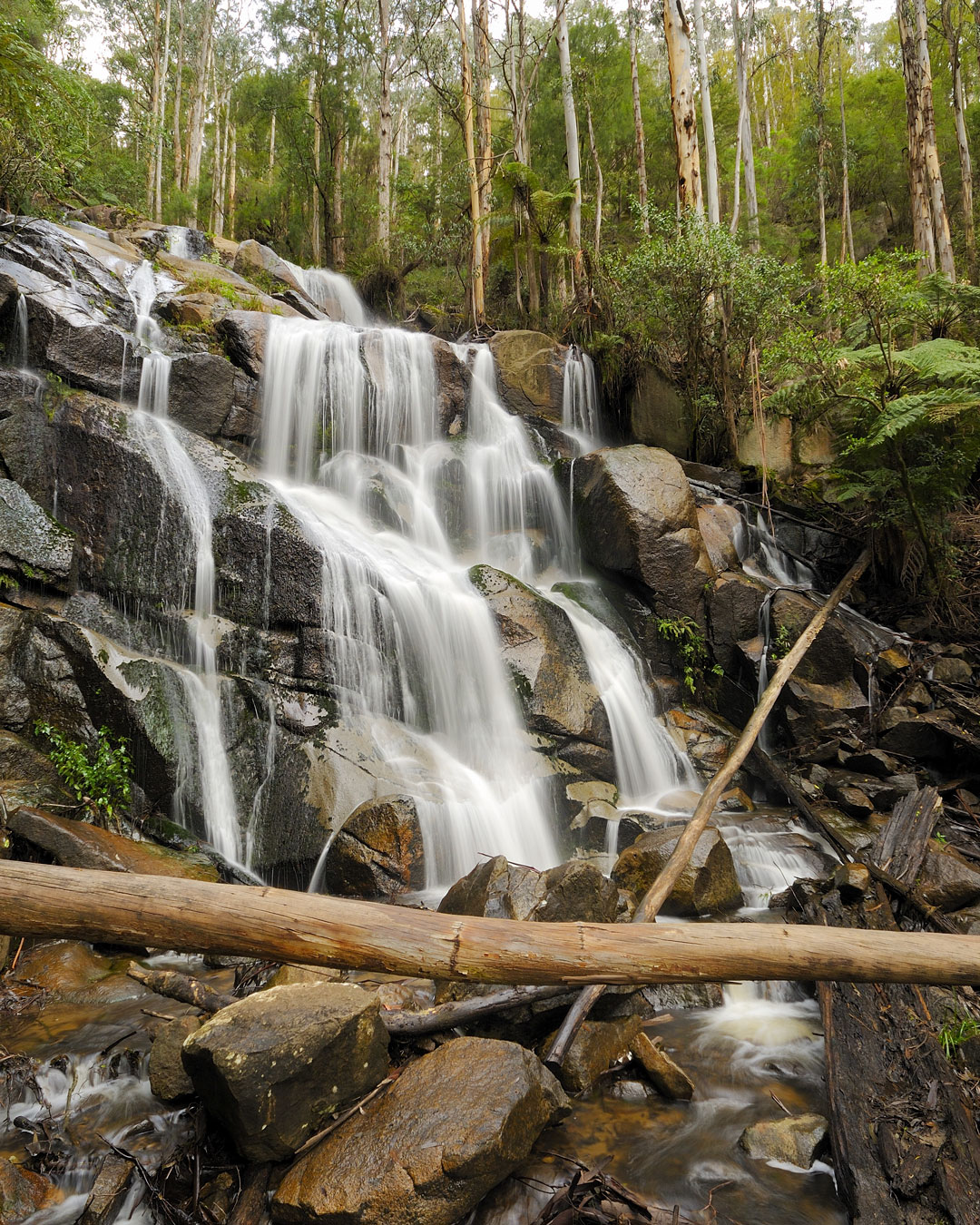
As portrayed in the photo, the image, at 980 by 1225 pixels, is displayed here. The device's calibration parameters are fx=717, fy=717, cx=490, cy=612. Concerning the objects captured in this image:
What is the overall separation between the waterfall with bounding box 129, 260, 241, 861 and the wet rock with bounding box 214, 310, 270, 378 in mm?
1293

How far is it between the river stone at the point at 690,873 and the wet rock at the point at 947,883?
1315 millimetres

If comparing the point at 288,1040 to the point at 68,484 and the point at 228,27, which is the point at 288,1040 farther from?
the point at 228,27

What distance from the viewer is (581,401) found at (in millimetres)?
13469

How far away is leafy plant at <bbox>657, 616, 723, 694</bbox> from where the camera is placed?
30.5 ft

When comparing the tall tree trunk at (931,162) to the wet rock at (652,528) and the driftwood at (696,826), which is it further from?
the wet rock at (652,528)

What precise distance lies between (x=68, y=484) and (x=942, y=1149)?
8.11m

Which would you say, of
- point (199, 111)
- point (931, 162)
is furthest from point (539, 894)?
point (199, 111)

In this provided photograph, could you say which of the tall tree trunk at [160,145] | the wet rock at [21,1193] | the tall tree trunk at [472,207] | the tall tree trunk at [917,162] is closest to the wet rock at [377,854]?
the wet rock at [21,1193]

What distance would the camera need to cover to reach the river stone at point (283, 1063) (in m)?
2.63

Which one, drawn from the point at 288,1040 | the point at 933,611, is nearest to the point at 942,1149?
the point at 288,1040

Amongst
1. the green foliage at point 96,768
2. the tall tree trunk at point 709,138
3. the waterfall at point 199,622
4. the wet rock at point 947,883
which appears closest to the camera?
the wet rock at point 947,883

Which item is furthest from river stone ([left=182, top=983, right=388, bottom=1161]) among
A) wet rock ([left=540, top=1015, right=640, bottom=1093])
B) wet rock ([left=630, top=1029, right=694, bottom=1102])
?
wet rock ([left=630, top=1029, right=694, bottom=1102])

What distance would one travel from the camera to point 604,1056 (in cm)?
358

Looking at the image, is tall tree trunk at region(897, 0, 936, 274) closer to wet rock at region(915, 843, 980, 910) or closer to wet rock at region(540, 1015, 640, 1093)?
wet rock at region(915, 843, 980, 910)
